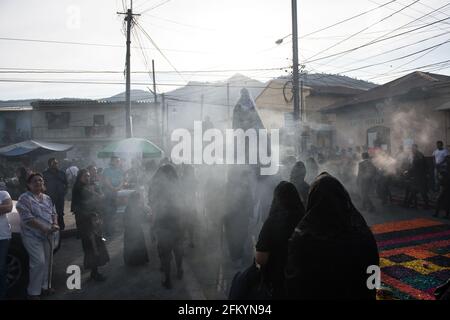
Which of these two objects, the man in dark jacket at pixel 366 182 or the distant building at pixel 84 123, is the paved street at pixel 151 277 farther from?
the distant building at pixel 84 123

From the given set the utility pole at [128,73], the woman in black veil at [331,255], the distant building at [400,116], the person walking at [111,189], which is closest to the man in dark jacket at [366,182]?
the distant building at [400,116]

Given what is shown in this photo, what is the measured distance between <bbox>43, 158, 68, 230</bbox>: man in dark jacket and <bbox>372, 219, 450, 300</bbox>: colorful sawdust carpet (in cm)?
796

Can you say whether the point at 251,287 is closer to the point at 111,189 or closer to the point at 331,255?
the point at 331,255

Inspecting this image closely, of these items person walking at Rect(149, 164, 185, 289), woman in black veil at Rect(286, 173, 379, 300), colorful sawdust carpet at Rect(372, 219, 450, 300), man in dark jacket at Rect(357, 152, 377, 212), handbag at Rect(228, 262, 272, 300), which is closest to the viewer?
woman in black veil at Rect(286, 173, 379, 300)

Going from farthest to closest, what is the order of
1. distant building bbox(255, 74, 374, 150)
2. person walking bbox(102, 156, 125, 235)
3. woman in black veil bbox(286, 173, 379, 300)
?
distant building bbox(255, 74, 374, 150), person walking bbox(102, 156, 125, 235), woman in black veil bbox(286, 173, 379, 300)

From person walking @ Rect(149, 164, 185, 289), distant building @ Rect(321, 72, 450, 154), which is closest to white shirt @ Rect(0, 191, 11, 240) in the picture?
person walking @ Rect(149, 164, 185, 289)

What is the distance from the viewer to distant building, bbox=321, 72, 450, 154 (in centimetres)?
1471

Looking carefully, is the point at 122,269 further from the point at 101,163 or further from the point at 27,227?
the point at 101,163

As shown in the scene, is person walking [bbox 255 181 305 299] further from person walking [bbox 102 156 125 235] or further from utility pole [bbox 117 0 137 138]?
utility pole [bbox 117 0 137 138]

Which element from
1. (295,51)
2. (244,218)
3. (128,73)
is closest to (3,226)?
(244,218)

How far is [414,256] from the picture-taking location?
244 inches

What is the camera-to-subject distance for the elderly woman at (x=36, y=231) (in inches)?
190

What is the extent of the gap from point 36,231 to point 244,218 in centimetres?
361
